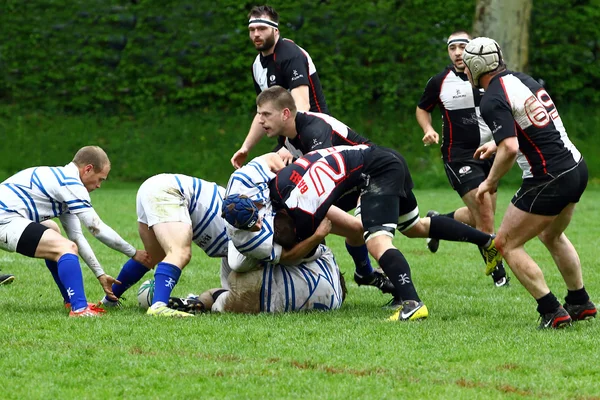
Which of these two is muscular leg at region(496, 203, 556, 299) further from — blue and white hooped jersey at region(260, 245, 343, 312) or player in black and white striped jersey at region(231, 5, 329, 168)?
player in black and white striped jersey at region(231, 5, 329, 168)

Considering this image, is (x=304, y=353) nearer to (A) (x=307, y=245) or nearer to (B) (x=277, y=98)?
(A) (x=307, y=245)

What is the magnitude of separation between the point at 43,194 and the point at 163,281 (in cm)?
100

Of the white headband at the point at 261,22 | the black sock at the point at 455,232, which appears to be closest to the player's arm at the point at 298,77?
the white headband at the point at 261,22

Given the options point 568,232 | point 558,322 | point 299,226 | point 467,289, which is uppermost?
point 299,226

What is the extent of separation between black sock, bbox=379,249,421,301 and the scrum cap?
4.06 ft

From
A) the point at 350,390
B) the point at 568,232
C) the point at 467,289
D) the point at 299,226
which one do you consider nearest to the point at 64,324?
the point at 299,226

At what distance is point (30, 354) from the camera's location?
5039 mm

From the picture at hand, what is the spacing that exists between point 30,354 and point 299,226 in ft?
6.60

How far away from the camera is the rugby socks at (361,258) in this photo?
7.45 metres

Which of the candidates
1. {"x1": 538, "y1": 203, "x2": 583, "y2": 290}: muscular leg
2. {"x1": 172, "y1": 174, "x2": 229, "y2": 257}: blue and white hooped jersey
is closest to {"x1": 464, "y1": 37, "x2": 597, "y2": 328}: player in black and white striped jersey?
{"x1": 538, "y1": 203, "x2": 583, "y2": 290}: muscular leg

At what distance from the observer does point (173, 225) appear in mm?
6566

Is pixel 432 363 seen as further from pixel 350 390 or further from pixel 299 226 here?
pixel 299 226

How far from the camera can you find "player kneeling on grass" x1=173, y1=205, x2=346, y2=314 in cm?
639

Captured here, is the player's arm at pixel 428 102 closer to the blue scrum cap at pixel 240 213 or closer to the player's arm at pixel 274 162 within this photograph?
the player's arm at pixel 274 162
